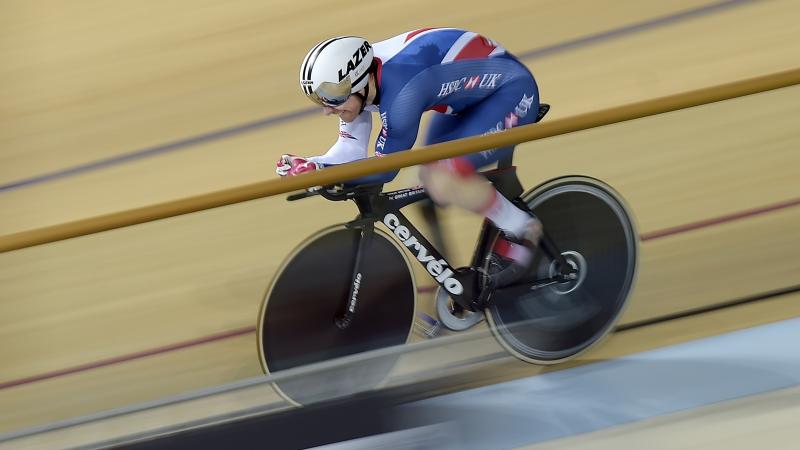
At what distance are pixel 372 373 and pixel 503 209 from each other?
523 mm

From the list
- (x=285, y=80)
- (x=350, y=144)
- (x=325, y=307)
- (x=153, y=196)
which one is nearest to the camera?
(x=325, y=307)

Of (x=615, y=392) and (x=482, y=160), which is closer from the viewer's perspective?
(x=482, y=160)

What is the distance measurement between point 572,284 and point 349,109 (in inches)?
29.2

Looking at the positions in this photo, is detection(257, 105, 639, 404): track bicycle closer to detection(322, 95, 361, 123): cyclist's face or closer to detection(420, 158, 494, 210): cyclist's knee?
detection(420, 158, 494, 210): cyclist's knee

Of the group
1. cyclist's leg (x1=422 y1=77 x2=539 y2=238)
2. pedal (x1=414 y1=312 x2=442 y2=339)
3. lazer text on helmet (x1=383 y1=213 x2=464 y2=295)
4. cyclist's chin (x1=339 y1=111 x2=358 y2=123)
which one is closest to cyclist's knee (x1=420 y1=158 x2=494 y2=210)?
cyclist's leg (x1=422 y1=77 x2=539 y2=238)

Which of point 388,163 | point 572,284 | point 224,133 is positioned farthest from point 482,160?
point 224,133

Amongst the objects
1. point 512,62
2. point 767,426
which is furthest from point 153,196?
point 767,426

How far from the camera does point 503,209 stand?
2506mm

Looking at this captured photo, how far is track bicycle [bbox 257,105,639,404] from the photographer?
2.33 meters

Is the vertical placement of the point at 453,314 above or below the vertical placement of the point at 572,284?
below

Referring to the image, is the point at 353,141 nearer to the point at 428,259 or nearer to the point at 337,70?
the point at 337,70

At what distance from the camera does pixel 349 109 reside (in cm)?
270

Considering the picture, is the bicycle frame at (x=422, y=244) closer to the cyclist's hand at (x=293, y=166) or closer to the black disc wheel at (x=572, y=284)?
the black disc wheel at (x=572, y=284)

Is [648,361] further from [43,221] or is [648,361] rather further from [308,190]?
[43,221]
